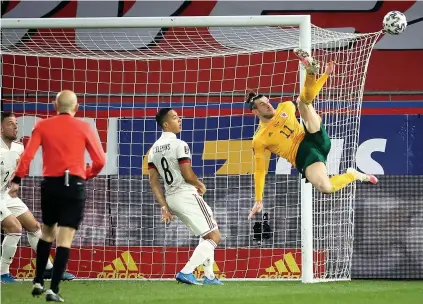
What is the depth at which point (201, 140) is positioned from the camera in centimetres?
1396

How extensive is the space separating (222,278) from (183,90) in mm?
3009

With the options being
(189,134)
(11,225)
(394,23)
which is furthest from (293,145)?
(11,225)

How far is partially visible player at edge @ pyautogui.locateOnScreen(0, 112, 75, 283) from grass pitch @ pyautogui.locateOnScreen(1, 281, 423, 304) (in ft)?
1.58

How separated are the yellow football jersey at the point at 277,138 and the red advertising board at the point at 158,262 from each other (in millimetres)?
1982

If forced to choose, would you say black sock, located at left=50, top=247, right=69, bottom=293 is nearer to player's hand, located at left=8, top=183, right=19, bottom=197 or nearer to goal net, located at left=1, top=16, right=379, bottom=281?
player's hand, located at left=8, top=183, right=19, bottom=197

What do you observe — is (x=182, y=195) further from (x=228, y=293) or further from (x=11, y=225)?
(x=11, y=225)

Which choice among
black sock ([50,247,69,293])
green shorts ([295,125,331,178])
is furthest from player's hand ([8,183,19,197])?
green shorts ([295,125,331,178])

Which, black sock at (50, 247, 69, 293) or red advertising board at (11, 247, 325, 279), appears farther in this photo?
red advertising board at (11, 247, 325, 279)

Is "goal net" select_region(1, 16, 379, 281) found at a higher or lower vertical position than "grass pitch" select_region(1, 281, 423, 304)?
higher

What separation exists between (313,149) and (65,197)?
11.5ft

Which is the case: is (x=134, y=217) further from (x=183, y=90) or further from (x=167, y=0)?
(x=167, y=0)

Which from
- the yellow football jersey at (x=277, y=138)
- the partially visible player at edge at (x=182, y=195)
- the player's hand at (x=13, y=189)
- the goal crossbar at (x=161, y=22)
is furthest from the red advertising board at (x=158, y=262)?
the goal crossbar at (x=161, y=22)

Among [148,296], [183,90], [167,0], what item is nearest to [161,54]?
[183,90]

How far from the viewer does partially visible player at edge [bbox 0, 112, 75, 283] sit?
37.2ft
